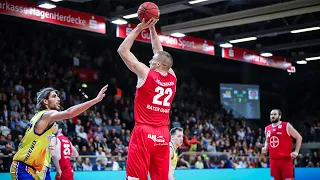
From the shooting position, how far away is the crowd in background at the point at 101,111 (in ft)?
50.9

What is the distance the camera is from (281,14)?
1572 cm

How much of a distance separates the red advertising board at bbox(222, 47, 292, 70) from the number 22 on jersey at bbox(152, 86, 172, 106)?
1508 cm

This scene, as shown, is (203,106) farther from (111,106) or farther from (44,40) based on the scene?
(44,40)

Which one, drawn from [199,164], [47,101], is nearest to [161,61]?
[47,101]

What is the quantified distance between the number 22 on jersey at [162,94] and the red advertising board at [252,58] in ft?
49.5

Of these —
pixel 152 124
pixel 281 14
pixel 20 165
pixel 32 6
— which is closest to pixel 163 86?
pixel 152 124

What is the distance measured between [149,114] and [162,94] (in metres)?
0.27

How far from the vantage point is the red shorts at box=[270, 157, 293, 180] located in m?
11.2

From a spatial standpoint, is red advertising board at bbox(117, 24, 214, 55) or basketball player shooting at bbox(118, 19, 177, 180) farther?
red advertising board at bbox(117, 24, 214, 55)

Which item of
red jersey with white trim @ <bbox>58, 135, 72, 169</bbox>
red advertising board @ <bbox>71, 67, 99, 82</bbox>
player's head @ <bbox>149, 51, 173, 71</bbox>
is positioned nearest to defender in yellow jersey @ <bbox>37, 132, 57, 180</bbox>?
red jersey with white trim @ <bbox>58, 135, 72, 169</bbox>

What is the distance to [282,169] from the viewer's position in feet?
37.3

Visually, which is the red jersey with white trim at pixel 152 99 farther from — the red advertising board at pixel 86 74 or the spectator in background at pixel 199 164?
the red advertising board at pixel 86 74

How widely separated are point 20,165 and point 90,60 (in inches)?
673

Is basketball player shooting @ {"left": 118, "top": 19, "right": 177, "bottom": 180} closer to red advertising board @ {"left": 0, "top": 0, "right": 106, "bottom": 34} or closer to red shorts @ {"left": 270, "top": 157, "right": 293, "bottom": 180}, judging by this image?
red shorts @ {"left": 270, "top": 157, "right": 293, "bottom": 180}
